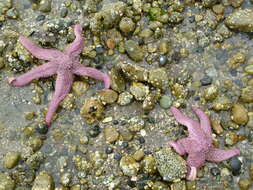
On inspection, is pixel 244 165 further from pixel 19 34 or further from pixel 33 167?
pixel 19 34

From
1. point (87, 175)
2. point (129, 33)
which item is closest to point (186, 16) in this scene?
point (129, 33)

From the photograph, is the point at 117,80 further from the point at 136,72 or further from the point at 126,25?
the point at 126,25

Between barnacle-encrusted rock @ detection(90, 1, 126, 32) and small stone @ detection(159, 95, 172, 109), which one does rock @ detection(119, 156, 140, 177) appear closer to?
small stone @ detection(159, 95, 172, 109)

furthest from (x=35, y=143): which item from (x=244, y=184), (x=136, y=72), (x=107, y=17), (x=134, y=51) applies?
(x=244, y=184)

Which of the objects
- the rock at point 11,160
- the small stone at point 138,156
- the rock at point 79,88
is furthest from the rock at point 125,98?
the rock at point 11,160

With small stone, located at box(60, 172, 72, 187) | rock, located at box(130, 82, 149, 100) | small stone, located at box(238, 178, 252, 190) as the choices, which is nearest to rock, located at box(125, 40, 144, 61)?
rock, located at box(130, 82, 149, 100)
